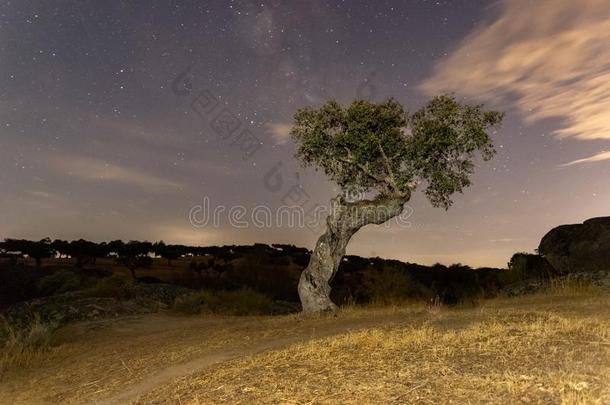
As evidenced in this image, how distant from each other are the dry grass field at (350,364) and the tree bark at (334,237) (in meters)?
2.85

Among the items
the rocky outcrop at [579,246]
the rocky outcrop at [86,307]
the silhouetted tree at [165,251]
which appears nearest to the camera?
the rocky outcrop at [86,307]

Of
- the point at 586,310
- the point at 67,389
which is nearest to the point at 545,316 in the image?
Result: the point at 586,310

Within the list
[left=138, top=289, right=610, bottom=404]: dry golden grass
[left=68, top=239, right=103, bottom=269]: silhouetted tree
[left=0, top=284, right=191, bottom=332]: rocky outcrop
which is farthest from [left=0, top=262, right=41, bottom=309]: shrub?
[left=138, top=289, right=610, bottom=404]: dry golden grass

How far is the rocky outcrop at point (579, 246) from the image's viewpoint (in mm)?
26016

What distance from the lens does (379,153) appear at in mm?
18594

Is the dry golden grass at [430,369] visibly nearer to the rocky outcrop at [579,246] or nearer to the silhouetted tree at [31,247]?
the rocky outcrop at [579,246]

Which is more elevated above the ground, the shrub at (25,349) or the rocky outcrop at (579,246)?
the rocky outcrop at (579,246)

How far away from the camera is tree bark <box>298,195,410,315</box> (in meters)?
17.8

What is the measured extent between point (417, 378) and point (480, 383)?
862 mm

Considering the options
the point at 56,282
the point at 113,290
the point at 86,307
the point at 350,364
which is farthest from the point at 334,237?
the point at 56,282

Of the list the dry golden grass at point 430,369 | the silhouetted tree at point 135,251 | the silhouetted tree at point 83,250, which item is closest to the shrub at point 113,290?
the dry golden grass at point 430,369

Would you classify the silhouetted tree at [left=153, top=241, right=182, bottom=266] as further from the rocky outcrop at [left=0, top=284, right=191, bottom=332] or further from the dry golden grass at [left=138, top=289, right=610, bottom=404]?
the dry golden grass at [left=138, top=289, right=610, bottom=404]

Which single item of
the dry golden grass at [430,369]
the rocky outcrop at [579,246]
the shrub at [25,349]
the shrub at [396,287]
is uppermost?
the rocky outcrop at [579,246]

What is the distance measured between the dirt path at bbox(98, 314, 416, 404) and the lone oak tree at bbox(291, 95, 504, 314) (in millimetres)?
4010
